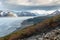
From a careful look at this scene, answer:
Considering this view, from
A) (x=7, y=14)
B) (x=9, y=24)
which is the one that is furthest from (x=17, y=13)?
(x=9, y=24)

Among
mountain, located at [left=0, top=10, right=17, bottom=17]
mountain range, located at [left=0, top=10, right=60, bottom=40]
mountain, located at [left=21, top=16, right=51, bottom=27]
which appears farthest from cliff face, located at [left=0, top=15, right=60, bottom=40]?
mountain, located at [left=0, top=10, right=17, bottom=17]

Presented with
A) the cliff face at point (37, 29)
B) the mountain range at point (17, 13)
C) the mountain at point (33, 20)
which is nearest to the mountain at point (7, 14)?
the mountain range at point (17, 13)

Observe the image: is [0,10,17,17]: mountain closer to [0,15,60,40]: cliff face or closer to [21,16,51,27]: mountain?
[21,16,51,27]: mountain

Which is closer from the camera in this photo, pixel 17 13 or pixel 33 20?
pixel 33 20

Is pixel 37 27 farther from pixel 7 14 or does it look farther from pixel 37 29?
pixel 7 14

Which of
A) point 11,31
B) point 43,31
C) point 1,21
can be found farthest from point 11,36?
point 43,31

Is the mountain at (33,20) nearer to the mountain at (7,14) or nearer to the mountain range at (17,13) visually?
the mountain range at (17,13)
